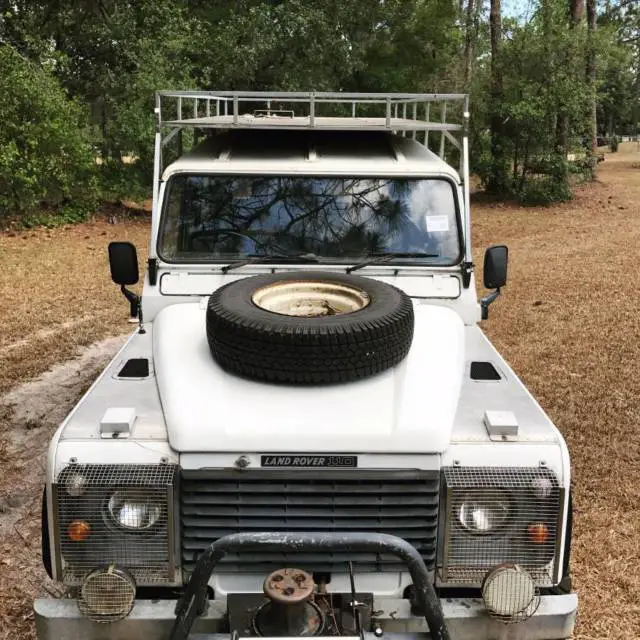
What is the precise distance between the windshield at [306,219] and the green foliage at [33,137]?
35.0 feet

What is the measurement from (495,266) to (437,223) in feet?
1.40

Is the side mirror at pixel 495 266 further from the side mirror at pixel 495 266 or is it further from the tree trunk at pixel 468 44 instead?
the tree trunk at pixel 468 44

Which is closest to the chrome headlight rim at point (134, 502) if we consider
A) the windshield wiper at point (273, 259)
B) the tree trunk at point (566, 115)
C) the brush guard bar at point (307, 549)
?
the brush guard bar at point (307, 549)

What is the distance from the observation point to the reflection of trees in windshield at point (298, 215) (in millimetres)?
3916

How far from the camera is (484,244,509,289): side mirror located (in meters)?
4.04

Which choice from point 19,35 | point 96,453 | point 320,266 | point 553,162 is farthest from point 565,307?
point 19,35

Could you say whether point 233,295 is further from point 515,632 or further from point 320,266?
point 515,632

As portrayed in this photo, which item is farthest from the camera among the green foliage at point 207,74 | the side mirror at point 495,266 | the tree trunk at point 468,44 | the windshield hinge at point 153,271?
the tree trunk at point 468,44

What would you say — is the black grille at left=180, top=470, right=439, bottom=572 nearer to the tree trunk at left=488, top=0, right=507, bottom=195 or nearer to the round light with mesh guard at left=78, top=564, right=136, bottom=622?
the round light with mesh guard at left=78, top=564, right=136, bottom=622

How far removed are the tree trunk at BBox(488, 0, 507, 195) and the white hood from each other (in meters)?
16.8

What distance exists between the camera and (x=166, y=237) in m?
3.99

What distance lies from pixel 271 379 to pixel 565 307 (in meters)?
7.12

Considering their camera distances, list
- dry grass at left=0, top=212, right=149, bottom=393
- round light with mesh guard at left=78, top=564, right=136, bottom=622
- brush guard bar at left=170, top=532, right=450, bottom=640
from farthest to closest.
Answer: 1. dry grass at left=0, top=212, right=149, bottom=393
2. round light with mesh guard at left=78, top=564, right=136, bottom=622
3. brush guard bar at left=170, top=532, right=450, bottom=640

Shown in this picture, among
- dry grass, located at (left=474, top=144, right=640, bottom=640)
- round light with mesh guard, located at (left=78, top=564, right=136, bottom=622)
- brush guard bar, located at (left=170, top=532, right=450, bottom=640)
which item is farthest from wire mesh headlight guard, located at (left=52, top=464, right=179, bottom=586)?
dry grass, located at (left=474, top=144, right=640, bottom=640)
